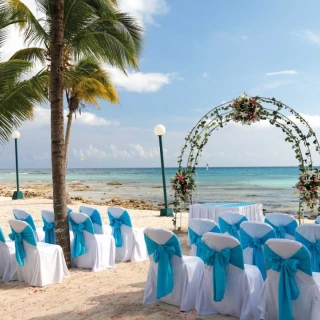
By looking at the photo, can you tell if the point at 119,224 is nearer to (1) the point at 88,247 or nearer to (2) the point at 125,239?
(2) the point at 125,239

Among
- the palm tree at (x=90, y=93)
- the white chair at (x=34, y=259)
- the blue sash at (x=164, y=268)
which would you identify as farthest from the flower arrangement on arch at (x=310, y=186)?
the palm tree at (x=90, y=93)

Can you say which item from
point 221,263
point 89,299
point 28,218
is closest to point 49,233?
point 28,218

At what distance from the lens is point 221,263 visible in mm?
4125

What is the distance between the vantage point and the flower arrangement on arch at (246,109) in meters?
8.49

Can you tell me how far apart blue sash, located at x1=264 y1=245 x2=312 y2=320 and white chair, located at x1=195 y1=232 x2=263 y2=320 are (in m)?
0.44

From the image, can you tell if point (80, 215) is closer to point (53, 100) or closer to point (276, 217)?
point (53, 100)

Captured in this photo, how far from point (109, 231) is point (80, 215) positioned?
1.16 m

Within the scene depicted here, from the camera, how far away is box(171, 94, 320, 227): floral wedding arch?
818cm

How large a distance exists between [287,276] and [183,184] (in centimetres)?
590

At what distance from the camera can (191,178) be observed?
9469 millimetres

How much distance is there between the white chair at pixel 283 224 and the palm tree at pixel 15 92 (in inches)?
181

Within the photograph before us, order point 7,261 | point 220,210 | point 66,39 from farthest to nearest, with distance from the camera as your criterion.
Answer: point 220,210 → point 66,39 → point 7,261

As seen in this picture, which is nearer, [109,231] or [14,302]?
[14,302]

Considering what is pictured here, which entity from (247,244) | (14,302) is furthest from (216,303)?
(14,302)
